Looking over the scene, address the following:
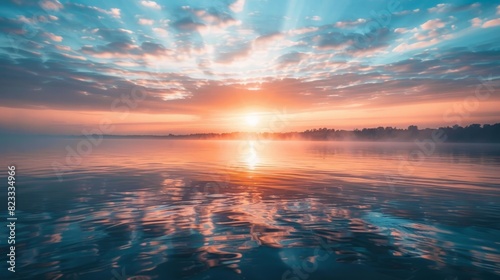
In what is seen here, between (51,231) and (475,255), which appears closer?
(475,255)

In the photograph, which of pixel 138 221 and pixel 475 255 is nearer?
pixel 475 255

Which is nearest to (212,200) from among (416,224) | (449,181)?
(416,224)

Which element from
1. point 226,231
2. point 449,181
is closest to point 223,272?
point 226,231

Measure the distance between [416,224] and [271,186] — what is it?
43.9 feet

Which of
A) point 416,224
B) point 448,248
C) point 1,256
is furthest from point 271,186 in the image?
point 1,256

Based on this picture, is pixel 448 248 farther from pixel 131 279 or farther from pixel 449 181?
pixel 449 181

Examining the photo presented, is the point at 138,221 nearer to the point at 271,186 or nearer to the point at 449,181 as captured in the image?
the point at 271,186

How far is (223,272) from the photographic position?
912 cm

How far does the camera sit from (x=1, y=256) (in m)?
10.0

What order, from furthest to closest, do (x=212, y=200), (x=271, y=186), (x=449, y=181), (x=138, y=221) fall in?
(x=449, y=181)
(x=271, y=186)
(x=212, y=200)
(x=138, y=221)

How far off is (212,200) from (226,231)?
7.10 meters

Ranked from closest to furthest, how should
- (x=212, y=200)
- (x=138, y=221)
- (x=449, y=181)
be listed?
1. (x=138, y=221)
2. (x=212, y=200)
3. (x=449, y=181)

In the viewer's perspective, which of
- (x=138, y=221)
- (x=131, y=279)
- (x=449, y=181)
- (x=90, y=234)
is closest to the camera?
(x=131, y=279)

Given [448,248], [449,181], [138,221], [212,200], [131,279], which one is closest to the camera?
[131,279]
